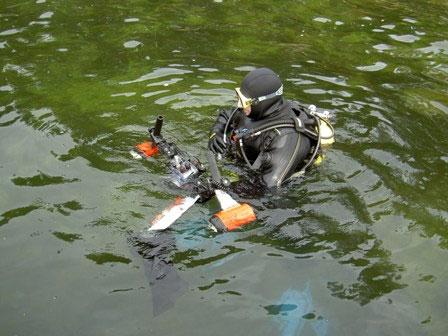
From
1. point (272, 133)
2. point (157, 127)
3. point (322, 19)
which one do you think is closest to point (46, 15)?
point (322, 19)

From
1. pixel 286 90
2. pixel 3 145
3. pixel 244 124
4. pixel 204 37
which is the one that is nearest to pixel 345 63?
pixel 286 90

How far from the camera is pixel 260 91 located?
229 inches

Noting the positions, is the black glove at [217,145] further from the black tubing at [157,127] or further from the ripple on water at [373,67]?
the ripple on water at [373,67]

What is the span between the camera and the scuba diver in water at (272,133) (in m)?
5.64

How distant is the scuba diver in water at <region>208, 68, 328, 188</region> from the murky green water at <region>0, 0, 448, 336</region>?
0.45m

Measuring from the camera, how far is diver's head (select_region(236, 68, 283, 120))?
19.1 ft

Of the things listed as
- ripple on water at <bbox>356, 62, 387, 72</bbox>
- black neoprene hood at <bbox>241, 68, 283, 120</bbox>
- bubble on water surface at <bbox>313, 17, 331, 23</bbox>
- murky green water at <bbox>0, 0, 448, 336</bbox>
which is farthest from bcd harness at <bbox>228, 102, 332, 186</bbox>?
bubble on water surface at <bbox>313, 17, 331, 23</bbox>

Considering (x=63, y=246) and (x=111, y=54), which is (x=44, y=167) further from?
(x=111, y=54)

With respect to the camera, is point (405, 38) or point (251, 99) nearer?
point (251, 99)

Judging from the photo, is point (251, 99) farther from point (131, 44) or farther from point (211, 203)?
point (131, 44)

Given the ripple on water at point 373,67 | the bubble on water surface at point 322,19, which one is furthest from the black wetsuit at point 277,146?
the bubble on water surface at point 322,19

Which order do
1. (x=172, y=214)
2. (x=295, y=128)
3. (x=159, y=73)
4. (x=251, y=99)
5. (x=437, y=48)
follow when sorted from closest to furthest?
1. (x=172, y=214)
2. (x=295, y=128)
3. (x=251, y=99)
4. (x=159, y=73)
5. (x=437, y=48)

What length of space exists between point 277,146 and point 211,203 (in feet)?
3.41

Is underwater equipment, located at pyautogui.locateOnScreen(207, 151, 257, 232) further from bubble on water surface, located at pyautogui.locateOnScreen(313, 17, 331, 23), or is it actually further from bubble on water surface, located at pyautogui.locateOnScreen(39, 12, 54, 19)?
bubble on water surface, located at pyautogui.locateOnScreen(39, 12, 54, 19)
